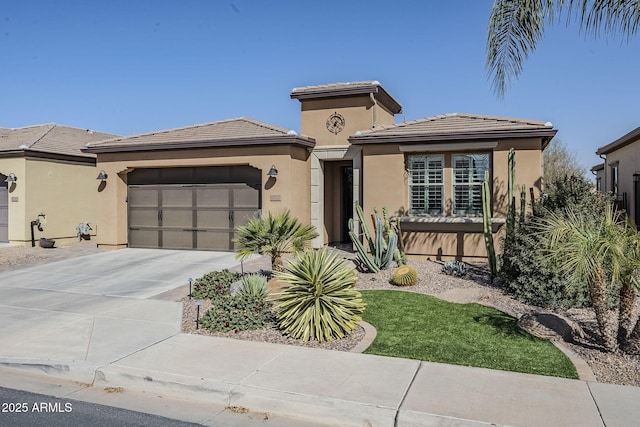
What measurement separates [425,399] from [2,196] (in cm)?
1931

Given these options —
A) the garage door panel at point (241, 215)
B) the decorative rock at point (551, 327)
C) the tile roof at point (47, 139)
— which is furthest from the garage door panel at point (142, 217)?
the decorative rock at point (551, 327)

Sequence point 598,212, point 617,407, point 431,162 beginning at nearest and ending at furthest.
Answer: point 617,407 < point 598,212 < point 431,162

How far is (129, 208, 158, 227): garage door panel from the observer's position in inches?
672

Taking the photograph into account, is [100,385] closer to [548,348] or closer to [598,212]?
[548,348]

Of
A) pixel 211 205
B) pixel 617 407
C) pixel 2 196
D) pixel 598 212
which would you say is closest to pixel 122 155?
pixel 211 205

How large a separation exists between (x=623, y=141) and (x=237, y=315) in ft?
50.9

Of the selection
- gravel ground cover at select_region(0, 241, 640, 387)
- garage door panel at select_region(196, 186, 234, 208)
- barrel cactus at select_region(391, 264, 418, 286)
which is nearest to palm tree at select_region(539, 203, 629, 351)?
gravel ground cover at select_region(0, 241, 640, 387)

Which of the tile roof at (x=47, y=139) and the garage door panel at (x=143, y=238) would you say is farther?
the tile roof at (x=47, y=139)

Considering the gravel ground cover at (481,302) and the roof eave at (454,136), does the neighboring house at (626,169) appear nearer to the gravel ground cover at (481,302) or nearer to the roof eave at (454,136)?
the roof eave at (454,136)

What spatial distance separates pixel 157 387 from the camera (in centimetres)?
571

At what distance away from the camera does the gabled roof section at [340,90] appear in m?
15.5

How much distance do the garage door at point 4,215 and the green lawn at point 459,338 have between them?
52.5 ft

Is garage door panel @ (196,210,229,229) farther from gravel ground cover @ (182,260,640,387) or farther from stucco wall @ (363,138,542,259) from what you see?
→ gravel ground cover @ (182,260,640,387)

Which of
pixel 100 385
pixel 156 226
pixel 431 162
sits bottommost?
pixel 100 385
